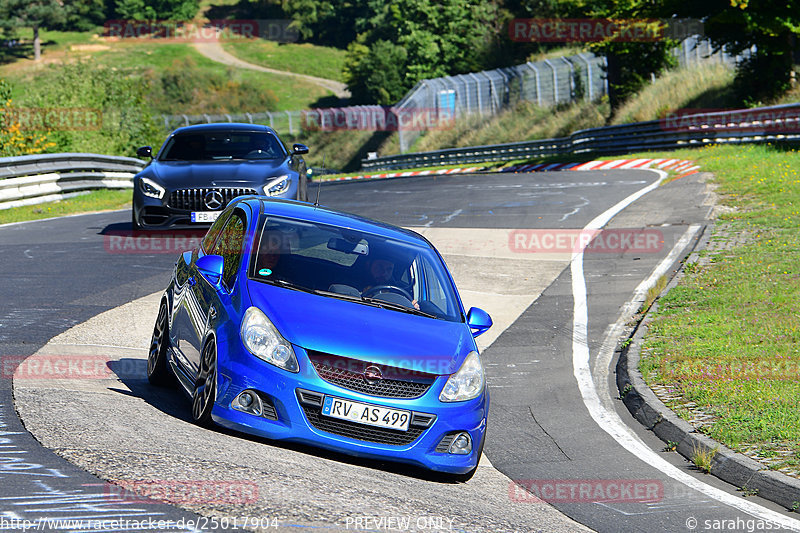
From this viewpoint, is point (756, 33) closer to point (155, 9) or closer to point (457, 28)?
point (457, 28)

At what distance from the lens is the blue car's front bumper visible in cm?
630

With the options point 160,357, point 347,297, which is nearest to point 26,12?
point 160,357

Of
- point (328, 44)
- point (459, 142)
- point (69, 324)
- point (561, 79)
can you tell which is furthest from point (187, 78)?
point (69, 324)

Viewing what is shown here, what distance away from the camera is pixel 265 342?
21.1 ft

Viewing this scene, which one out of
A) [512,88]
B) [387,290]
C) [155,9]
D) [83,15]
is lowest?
[387,290]

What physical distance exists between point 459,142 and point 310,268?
51.4 metres

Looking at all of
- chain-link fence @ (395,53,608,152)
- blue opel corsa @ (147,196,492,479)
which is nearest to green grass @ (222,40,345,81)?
chain-link fence @ (395,53,608,152)

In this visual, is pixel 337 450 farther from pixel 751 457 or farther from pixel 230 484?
pixel 751 457

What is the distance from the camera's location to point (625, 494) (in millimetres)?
6926

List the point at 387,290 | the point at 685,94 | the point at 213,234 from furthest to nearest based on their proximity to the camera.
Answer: the point at 685,94, the point at 213,234, the point at 387,290

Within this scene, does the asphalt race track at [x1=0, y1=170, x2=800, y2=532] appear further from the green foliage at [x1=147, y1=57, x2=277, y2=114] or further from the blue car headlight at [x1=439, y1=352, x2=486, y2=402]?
the green foliage at [x1=147, y1=57, x2=277, y2=114]

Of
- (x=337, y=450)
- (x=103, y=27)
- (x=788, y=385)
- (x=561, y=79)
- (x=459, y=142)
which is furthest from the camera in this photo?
(x=103, y=27)

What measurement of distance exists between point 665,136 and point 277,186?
23499 millimetres

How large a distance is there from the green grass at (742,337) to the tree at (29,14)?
104m
